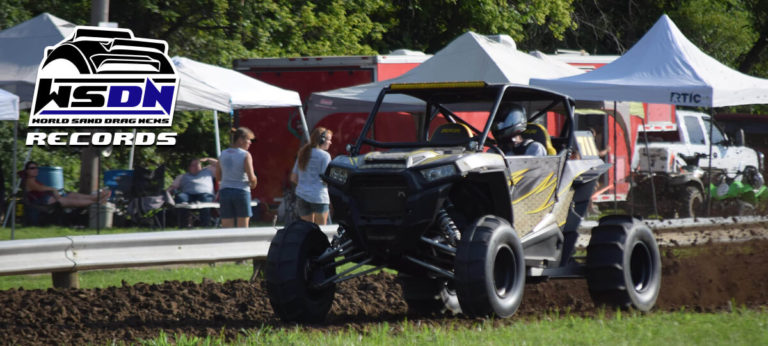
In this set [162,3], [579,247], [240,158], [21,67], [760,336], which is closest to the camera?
[760,336]

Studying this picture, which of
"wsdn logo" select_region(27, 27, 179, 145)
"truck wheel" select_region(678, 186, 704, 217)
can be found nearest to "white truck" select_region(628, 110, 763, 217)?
"truck wheel" select_region(678, 186, 704, 217)

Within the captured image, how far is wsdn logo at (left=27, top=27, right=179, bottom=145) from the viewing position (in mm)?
17516

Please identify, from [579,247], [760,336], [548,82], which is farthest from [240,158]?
[760,336]

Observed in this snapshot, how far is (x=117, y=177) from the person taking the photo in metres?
18.8

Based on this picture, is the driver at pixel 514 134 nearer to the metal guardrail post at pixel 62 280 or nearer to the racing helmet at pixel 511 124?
the racing helmet at pixel 511 124

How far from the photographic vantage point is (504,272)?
767cm

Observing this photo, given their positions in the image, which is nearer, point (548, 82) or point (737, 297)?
point (737, 297)

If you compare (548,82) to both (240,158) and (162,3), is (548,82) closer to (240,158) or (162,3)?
(240,158)

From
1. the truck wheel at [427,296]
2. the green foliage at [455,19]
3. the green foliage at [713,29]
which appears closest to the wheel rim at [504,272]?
the truck wheel at [427,296]

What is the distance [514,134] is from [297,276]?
2.06m

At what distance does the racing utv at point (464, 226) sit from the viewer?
7.38m

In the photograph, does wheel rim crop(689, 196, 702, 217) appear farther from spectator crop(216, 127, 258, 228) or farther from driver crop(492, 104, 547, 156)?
driver crop(492, 104, 547, 156)

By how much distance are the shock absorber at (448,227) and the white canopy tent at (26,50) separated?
9805mm

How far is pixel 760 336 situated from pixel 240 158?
24.8 feet
